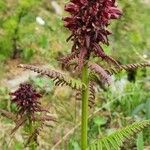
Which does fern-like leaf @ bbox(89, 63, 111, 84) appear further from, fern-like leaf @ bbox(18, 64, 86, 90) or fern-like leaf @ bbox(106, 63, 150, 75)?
fern-like leaf @ bbox(106, 63, 150, 75)

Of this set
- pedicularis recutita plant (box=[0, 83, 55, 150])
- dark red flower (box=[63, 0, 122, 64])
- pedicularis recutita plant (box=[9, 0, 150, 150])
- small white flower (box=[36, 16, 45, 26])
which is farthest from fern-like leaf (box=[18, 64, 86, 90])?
small white flower (box=[36, 16, 45, 26])

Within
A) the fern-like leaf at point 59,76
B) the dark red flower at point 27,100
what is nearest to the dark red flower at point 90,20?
the fern-like leaf at point 59,76

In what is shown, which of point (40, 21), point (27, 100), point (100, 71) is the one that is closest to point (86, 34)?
point (100, 71)

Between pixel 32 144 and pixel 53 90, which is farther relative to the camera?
pixel 53 90

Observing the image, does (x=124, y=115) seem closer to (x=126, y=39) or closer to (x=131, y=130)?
(x=126, y=39)

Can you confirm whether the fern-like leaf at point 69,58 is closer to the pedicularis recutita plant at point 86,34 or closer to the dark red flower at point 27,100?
the pedicularis recutita plant at point 86,34

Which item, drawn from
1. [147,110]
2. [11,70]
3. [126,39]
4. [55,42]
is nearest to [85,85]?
[147,110]

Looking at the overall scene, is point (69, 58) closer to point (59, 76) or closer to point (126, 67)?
point (59, 76)

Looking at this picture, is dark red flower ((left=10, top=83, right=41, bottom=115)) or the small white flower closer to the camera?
dark red flower ((left=10, top=83, right=41, bottom=115))
